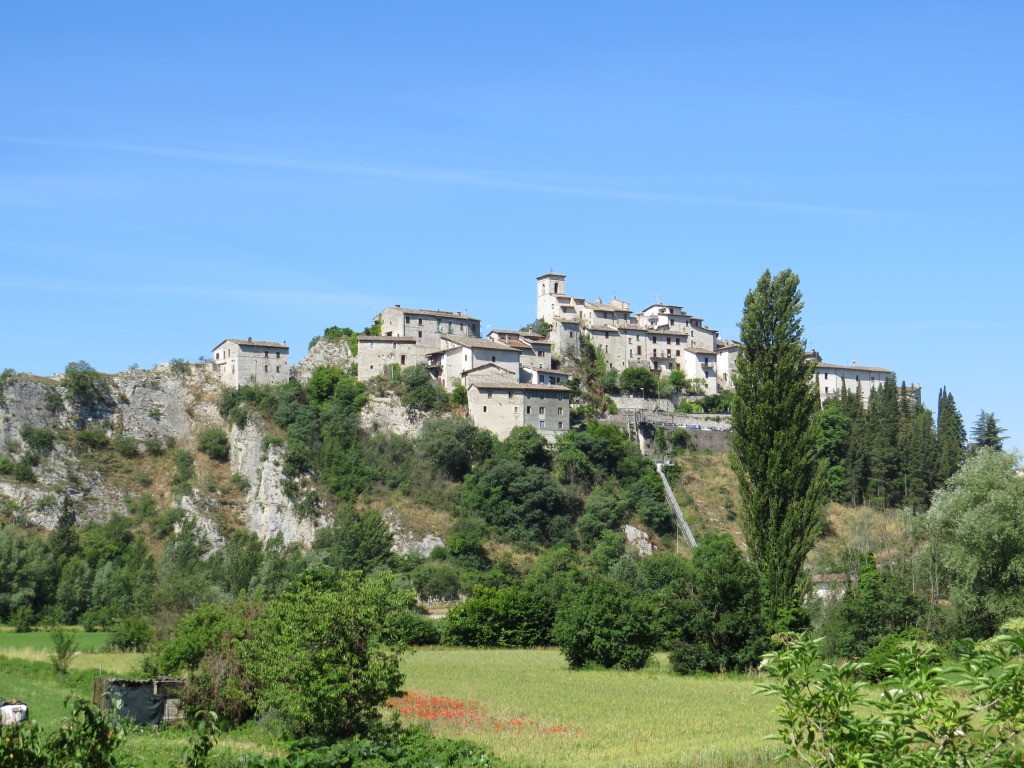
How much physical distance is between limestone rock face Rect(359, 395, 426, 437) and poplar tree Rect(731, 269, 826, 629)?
47.5 m

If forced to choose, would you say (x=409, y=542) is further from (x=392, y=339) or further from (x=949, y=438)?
(x=949, y=438)

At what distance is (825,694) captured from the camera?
9.66 m

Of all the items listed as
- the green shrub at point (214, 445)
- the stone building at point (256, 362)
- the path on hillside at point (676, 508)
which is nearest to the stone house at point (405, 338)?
the stone building at point (256, 362)

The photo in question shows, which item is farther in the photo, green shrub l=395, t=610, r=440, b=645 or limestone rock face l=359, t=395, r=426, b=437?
limestone rock face l=359, t=395, r=426, b=437

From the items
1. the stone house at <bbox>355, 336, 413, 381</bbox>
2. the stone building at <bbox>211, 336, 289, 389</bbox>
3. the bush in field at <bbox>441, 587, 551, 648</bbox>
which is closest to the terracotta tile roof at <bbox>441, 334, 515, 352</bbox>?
the stone house at <bbox>355, 336, 413, 381</bbox>

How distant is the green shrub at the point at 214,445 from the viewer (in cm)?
8888

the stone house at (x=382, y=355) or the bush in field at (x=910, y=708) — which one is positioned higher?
the stone house at (x=382, y=355)

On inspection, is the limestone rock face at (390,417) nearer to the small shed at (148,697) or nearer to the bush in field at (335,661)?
the small shed at (148,697)

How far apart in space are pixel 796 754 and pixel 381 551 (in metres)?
63.5

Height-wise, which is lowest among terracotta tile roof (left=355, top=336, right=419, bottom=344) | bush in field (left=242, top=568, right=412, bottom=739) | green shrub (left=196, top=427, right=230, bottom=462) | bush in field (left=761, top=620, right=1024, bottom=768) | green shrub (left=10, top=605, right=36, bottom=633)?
green shrub (left=10, top=605, right=36, bottom=633)

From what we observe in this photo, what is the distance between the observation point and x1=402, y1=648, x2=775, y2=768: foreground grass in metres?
23.1

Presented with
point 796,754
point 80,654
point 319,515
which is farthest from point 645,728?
point 319,515

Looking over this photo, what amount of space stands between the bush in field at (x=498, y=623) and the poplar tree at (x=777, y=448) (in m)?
17.5

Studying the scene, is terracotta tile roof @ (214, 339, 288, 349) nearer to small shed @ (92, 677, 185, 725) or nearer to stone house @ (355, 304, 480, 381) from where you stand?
stone house @ (355, 304, 480, 381)
